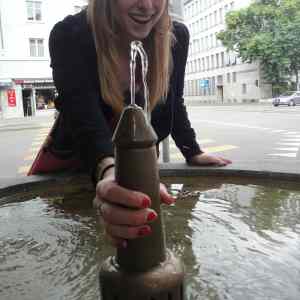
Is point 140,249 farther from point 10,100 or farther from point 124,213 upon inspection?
point 10,100

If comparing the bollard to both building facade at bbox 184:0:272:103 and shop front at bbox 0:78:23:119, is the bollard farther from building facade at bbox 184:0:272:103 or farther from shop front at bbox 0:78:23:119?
building facade at bbox 184:0:272:103

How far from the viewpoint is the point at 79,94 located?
Answer: 2018 millimetres

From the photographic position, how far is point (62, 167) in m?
3.40

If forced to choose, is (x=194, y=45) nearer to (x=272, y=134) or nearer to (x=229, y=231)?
(x=272, y=134)

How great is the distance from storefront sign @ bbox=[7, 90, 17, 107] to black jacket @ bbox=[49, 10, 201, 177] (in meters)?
29.3

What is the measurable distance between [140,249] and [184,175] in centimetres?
231

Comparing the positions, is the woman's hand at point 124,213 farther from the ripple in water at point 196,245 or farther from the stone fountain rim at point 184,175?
the stone fountain rim at point 184,175

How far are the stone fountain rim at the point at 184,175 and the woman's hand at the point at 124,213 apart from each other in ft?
7.25

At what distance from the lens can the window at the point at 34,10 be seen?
30.6m

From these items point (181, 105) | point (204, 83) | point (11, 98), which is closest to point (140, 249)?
point (181, 105)

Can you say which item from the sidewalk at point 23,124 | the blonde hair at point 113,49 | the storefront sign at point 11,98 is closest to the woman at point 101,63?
the blonde hair at point 113,49

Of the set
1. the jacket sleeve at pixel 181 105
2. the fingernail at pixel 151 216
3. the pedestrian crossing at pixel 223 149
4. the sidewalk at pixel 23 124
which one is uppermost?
the jacket sleeve at pixel 181 105

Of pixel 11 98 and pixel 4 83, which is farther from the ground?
pixel 4 83

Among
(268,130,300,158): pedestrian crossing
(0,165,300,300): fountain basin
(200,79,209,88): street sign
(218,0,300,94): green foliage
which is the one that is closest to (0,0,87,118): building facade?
(218,0,300,94): green foliage
